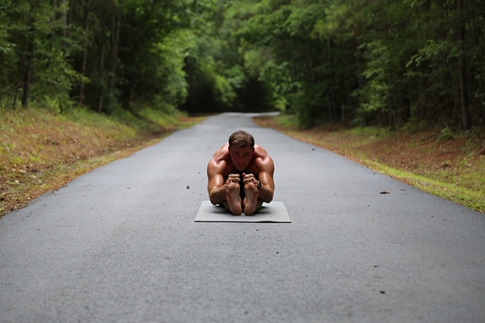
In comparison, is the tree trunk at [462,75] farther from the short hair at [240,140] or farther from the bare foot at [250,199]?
the bare foot at [250,199]

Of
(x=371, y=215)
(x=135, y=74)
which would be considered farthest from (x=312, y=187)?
(x=135, y=74)

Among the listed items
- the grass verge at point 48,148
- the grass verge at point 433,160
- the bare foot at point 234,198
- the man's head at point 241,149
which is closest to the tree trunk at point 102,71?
the grass verge at point 48,148

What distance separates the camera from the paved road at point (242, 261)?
3375mm

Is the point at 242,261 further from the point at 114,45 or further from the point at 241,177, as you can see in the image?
the point at 114,45

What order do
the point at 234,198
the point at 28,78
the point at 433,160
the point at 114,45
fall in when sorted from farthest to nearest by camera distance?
1. the point at 114,45
2. the point at 28,78
3. the point at 433,160
4. the point at 234,198

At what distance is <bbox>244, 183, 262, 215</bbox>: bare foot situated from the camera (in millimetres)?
6070

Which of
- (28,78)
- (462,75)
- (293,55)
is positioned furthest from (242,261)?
(293,55)

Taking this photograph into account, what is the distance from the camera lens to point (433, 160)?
1338 centimetres

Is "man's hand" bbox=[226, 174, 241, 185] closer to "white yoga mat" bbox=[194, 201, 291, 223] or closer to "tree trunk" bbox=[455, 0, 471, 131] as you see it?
"white yoga mat" bbox=[194, 201, 291, 223]

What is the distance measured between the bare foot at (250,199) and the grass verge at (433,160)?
308 centimetres

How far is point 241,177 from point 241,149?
0.39 meters

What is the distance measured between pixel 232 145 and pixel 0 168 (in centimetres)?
622

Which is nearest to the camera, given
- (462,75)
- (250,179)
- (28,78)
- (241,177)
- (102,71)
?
(250,179)

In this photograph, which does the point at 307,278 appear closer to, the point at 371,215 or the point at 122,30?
the point at 371,215
